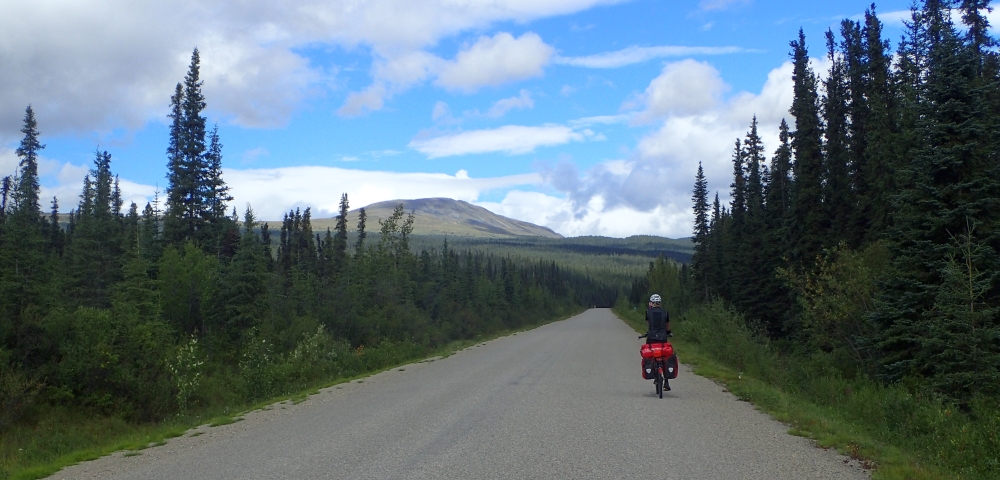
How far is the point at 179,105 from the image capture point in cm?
4144

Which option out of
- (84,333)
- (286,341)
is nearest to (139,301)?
(286,341)

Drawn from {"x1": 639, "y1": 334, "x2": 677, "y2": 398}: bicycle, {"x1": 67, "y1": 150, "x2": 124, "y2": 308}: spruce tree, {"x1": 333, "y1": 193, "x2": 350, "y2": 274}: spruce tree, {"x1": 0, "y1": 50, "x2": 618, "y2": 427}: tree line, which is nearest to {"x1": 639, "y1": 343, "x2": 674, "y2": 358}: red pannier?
{"x1": 639, "y1": 334, "x2": 677, "y2": 398}: bicycle

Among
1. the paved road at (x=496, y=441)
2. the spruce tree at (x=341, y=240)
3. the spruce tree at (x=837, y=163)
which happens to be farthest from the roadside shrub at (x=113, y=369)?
the spruce tree at (x=341, y=240)

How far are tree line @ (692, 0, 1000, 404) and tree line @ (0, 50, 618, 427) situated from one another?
15.6 m

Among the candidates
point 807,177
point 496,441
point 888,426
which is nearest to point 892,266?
point 888,426

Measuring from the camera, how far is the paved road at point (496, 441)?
721 cm

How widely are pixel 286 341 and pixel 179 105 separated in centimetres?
1918

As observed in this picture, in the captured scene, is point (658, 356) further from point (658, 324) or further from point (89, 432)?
point (89, 432)

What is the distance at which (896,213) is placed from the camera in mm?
20219

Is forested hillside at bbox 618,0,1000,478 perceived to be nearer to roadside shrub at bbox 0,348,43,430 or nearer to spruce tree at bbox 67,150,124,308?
roadside shrub at bbox 0,348,43,430

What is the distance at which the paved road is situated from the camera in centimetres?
721

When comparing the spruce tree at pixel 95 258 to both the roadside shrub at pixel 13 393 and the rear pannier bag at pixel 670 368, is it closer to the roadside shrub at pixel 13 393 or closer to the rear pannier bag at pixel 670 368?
the roadside shrub at pixel 13 393

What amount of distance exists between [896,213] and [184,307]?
103ft

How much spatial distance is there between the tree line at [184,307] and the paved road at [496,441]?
22.7ft
